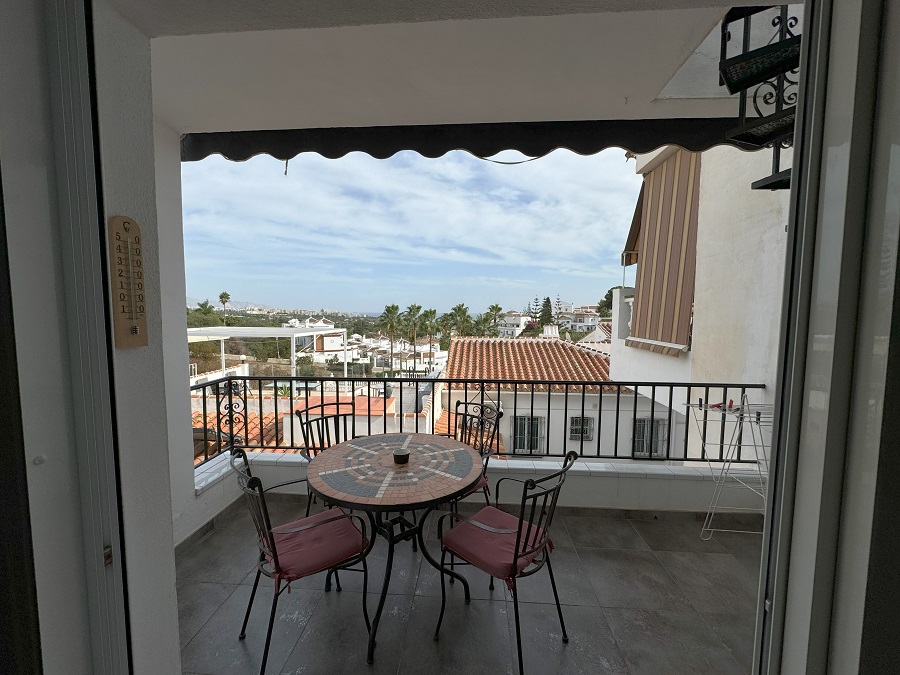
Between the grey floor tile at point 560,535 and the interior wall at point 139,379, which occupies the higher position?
the interior wall at point 139,379

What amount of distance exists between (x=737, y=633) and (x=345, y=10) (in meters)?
2.90

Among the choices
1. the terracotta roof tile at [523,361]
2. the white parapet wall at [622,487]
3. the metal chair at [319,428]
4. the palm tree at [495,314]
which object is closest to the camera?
the metal chair at [319,428]

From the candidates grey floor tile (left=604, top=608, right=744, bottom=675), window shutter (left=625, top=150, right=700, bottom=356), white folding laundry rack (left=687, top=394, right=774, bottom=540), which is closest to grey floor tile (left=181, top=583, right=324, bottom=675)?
grey floor tile (left=604, top=608, right=744, bottom=675)

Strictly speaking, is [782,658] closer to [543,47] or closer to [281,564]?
[281,564]

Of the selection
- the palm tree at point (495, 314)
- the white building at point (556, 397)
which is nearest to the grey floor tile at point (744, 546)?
the white building at point (556, 397)

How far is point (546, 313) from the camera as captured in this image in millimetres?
34219

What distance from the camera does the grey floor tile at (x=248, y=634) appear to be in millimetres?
1646

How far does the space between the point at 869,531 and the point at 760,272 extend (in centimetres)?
350

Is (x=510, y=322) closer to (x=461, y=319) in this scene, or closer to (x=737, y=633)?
(x=461, y=319)

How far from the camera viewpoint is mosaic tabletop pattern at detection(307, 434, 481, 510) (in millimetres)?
1789

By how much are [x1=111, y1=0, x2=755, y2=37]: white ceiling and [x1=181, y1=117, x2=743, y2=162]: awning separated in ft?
5.03

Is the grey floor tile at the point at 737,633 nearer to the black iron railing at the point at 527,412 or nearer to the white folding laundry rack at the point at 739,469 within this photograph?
the white folding laundry rack at the point at 739,469

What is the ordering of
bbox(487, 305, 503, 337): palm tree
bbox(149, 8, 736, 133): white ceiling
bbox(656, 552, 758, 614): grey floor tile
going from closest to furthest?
bbox(149, 8, 736, 133): white ceiling, bbox(656, 552, 758, 614): grey floor tile, bbox(487, 305, 503, 337): palm tree

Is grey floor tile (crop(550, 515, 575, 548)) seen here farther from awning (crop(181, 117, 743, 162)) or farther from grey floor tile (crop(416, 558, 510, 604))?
awning (crop(181, 117, 743, 162))
